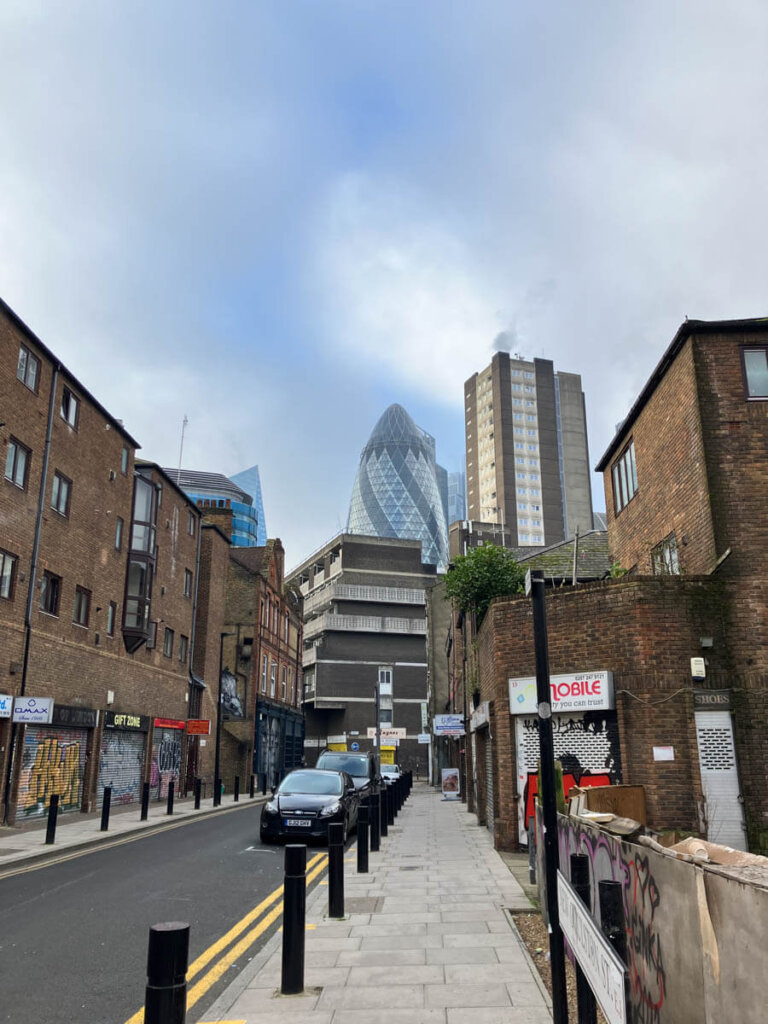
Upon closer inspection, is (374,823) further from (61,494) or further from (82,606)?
(61,494)

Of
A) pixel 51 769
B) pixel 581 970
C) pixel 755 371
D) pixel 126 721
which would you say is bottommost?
pixel 581 970

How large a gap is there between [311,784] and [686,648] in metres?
8.45

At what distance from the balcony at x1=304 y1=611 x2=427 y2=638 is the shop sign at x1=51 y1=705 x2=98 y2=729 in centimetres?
4798

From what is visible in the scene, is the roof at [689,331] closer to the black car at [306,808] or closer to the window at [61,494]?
the black car at [306,808]

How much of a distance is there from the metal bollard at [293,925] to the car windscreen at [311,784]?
34.5ft

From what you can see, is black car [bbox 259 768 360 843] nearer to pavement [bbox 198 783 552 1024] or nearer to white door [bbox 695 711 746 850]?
pavement [bbox 198 783 552 1024]

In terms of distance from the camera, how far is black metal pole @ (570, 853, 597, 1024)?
4.19 m

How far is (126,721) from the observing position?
86.4 feet

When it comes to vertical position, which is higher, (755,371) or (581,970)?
(755,371)

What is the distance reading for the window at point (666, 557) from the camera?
612 inches

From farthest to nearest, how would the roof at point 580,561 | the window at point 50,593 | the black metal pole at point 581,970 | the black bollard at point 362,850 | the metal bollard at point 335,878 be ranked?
the window at point 50,593
the roof at point 580,561
the black bollard at point 362,850
the metal bollard at point 335,878
the black metal pole at point 581,970

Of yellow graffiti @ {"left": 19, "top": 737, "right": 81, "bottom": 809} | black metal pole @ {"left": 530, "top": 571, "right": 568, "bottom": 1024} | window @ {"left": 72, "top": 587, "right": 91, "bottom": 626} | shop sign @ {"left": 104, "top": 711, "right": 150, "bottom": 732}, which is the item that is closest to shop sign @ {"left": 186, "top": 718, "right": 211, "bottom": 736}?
shop sign @ {"left": 104, "top": 711, "right": 150, "bottom": 732}

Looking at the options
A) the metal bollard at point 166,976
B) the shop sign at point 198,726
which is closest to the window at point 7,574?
the shop sign at point 198,726

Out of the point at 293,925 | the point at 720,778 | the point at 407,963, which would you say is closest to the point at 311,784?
the point at 720,778
